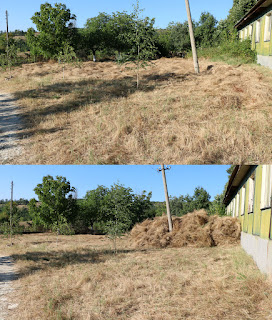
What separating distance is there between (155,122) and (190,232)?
225 inches

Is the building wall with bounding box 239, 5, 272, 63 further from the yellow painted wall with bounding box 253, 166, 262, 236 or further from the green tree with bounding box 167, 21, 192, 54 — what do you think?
the green tree with bounding box 167, 21, 192, 54

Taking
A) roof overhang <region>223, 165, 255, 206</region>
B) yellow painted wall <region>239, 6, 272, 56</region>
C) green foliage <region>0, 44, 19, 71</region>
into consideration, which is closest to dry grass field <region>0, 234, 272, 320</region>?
roof overhang <region>223, 165, 255, 206</region>

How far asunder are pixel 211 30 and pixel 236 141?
30.8 m

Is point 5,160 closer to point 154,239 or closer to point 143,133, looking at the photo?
point 143,133

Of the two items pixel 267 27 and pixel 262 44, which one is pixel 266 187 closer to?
pixel 262 44

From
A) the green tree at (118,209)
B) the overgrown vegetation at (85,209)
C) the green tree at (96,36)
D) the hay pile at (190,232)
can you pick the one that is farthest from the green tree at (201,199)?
the green tree at (118,209)

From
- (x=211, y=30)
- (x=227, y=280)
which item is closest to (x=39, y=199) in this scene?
(x=227, y=280)

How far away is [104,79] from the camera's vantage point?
16.2 m

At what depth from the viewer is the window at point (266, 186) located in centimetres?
603

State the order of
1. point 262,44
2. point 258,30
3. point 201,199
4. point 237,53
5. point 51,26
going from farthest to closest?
point 201,199
point 51,26
point 237,53
point 258,30
point 262,44

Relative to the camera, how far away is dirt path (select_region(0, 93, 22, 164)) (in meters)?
7.73

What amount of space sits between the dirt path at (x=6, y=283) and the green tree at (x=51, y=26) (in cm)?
2097

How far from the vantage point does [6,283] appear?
287 inches

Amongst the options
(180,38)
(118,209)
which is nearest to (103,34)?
(180,38)
